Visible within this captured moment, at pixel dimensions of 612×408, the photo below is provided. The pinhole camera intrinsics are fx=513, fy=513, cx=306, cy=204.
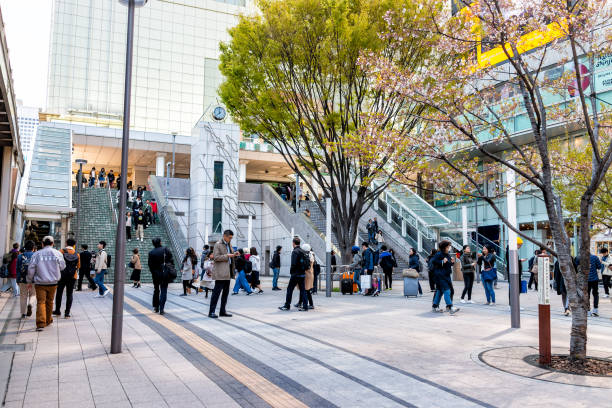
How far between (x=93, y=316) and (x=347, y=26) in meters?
9.47

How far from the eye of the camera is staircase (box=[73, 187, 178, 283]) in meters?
21.7

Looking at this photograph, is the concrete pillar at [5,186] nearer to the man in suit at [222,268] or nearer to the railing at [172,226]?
the railing at [172,226]

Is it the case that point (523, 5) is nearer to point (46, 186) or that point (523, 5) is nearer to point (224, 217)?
point (46, 186)

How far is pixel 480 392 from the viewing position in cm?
471

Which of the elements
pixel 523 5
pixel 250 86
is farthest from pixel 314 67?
pixel 523 5

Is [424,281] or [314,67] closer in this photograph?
[314,67]

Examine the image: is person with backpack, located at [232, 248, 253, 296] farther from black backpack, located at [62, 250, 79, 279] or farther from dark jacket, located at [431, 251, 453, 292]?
dark jacket, located at [431, 251, 453, 292]

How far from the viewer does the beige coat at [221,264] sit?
9.62 meters

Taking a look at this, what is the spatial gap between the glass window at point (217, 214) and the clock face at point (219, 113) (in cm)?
499

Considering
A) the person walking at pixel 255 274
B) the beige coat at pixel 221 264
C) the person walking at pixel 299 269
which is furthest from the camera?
the person walking at pixel 255 274

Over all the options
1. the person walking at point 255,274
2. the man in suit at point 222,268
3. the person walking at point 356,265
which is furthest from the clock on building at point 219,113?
the man in suit at point 222,268

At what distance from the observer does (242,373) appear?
17.5ft

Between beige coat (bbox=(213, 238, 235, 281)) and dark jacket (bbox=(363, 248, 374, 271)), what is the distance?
6.56 m

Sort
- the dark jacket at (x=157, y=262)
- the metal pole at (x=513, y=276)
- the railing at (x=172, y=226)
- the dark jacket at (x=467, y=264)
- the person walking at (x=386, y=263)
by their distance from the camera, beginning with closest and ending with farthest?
the metal pole at (x=513, y=276)
the dark jacket at (x=157, y=262)
the dark jacket at (x=467, y=264)
the person walking at (x=386, y=263)
the railing at (x=172, y=226)
